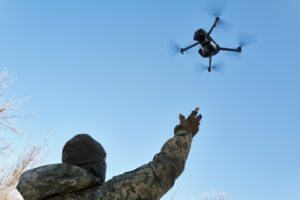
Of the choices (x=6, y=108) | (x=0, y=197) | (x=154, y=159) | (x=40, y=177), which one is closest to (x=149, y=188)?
(x=154, y=159)

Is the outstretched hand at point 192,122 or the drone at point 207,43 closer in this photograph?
the outstretched hand at point 192,122

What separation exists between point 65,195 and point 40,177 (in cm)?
21

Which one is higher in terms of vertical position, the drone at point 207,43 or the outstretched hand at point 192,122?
the drone at point 207,43

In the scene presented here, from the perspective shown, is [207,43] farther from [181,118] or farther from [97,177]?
[97,177]

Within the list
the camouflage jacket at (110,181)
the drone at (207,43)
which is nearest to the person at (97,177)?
the camouflage jacket at (110,181)

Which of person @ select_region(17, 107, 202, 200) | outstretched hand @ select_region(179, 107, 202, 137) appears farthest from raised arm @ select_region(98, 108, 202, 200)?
outstretched hand @ select_region(179, 107, 202, 137)

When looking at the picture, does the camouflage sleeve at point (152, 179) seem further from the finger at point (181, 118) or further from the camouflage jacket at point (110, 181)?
the finger at point (181, 118)

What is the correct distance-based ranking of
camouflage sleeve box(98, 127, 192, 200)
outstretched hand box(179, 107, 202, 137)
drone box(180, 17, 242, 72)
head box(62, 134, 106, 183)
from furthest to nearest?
1. drone box(180, 17, 242, 72)
2. outstretched hand box(179, 107, 202, 137)
3. head box(62, 134, 106, 183)
4. camouflage sleeve box(98, 127, 192, 200)

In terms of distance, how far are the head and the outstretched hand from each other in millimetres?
753

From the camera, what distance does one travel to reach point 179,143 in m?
1.93

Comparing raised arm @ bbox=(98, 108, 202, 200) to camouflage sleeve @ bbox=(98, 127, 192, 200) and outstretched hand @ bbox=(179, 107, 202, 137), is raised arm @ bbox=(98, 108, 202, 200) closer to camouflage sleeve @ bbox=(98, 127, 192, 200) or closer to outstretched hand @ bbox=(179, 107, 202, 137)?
camouflage sleeve @ bbox=(98, 127, 192, 200)

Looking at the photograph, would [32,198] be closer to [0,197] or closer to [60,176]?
[60,176]

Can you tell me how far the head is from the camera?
1979 millimetres

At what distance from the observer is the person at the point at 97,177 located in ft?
5.30
